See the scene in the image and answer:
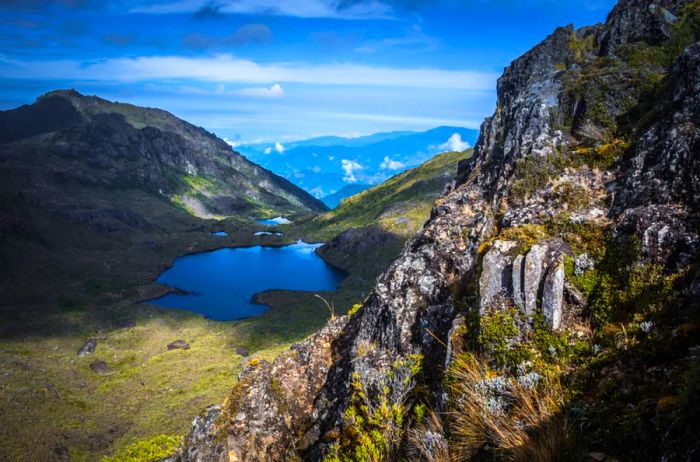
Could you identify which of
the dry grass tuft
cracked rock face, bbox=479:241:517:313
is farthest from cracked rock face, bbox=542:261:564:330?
the dry grass tuft

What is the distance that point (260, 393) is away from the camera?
18.0 m

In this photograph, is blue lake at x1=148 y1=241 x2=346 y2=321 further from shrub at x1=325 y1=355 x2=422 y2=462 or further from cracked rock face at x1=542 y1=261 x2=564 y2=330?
cracked rock face at x1=542 y1=261 x2=564 y2=330

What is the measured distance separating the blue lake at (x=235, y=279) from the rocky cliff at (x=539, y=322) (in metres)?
112

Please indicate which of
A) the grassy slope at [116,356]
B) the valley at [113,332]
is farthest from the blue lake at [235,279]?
the grassy slope at [116,356]

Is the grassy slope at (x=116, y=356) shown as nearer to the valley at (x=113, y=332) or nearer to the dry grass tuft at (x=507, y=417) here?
the valley at (x=113, y=332)

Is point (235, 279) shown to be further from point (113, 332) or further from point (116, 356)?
point (116, 356)

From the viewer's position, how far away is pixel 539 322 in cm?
1041

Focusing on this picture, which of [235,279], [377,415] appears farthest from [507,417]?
[235,279]

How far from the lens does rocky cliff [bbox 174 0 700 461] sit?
763 cm

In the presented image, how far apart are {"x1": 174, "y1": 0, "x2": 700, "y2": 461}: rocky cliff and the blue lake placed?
11235 cm

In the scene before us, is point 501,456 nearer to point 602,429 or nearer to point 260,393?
point 602,429

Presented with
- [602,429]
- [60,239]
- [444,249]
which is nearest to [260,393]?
[444,249]

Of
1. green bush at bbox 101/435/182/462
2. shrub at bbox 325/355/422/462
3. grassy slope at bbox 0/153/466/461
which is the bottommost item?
grassy slope at bbox 0/153/466/461

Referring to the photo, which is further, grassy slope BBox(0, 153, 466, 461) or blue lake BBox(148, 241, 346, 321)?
blue lake BBox(148, 241, 346, 321)
